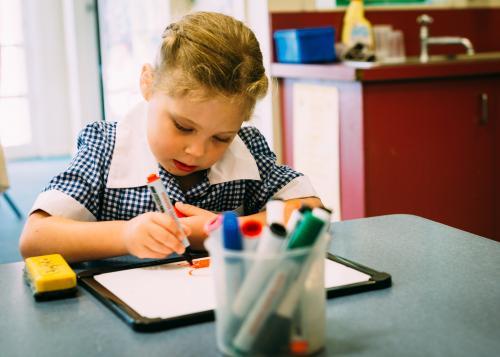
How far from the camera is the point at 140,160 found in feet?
3.86

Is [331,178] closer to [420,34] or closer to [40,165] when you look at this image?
[420,34]

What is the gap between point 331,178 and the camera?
270 cm

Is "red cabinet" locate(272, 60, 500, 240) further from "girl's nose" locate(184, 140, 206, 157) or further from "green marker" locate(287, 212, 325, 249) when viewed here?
"green marker" locate(287, 212, 325, 249)

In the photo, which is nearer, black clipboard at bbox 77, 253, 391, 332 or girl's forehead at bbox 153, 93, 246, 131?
black clipboard at bbox 77, 253, 391, 332

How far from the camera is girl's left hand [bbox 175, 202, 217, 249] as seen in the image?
40.3 inches

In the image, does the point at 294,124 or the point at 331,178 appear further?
the point at 294,124

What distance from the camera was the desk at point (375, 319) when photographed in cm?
66

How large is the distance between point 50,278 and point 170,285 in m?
0.13

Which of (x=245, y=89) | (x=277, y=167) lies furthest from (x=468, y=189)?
(x=245, y=89)

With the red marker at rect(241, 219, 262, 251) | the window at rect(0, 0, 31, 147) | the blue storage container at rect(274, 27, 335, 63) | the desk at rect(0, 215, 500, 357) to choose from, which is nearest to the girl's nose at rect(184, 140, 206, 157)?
the desk at rect(0, 215, 500, 357)

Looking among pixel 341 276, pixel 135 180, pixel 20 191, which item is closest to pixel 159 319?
pixel 341 276

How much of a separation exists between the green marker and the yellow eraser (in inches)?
13.3

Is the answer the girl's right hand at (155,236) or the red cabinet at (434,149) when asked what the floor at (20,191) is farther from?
the girl's right hand at (155,236)

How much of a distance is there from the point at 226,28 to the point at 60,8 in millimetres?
4218
